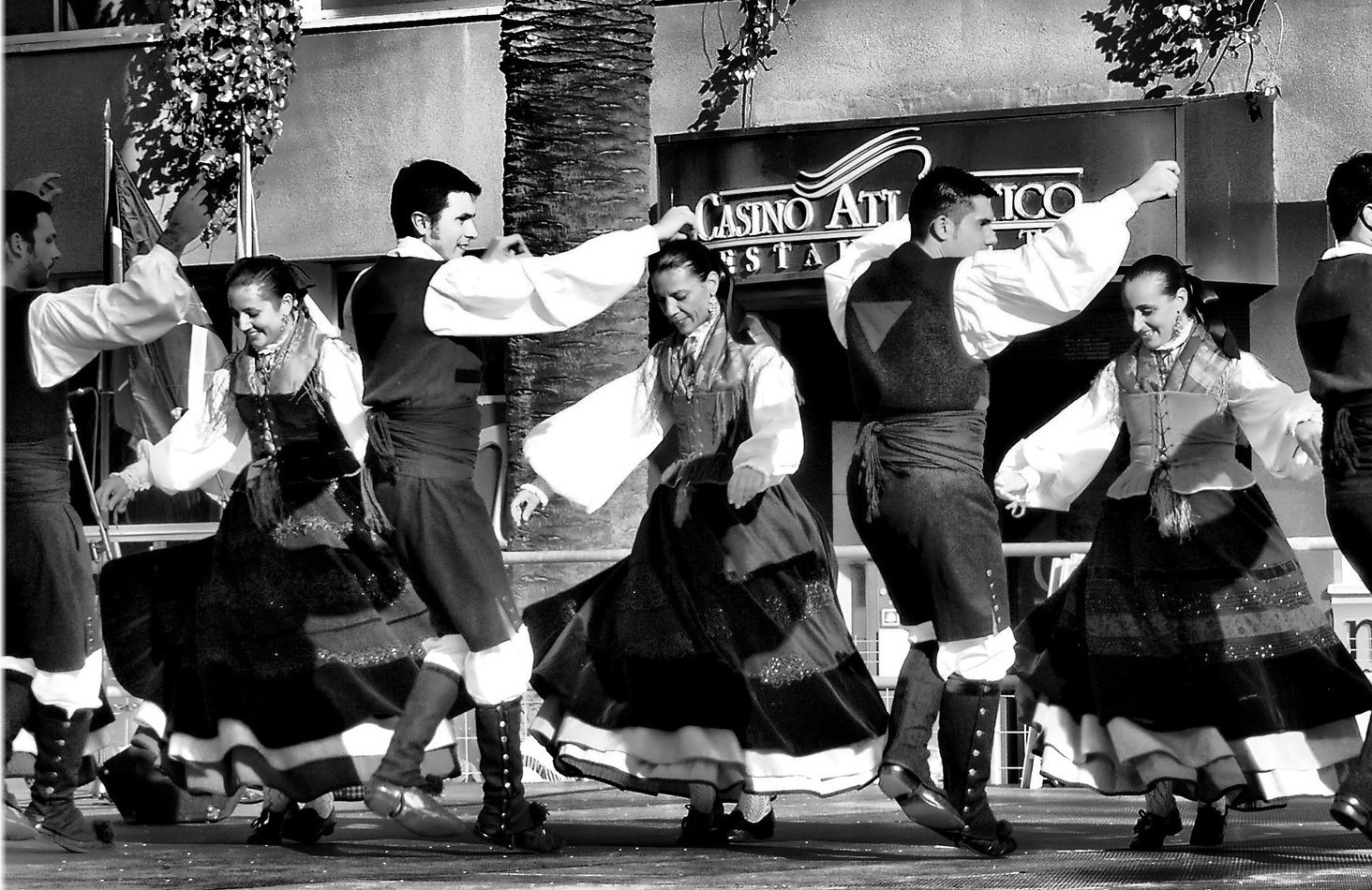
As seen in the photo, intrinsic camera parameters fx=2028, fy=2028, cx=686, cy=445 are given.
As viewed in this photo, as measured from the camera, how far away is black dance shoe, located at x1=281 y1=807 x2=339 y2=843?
6.46 metres

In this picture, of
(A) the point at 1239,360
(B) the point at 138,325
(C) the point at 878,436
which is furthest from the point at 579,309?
(A) the point at 1239,360

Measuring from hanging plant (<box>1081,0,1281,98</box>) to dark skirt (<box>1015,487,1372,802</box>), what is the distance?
257 inches

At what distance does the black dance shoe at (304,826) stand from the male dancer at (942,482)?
192 centimetres

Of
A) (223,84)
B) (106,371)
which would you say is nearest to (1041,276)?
(106,371)

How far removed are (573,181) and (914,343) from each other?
4.29 metres

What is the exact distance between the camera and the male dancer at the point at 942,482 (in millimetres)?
5684

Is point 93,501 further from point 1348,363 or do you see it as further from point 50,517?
point 1348,363

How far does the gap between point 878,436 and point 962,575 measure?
48cm

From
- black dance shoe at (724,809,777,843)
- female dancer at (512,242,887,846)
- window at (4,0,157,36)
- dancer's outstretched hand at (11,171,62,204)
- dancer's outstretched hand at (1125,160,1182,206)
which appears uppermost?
window at (4,0,157,36)

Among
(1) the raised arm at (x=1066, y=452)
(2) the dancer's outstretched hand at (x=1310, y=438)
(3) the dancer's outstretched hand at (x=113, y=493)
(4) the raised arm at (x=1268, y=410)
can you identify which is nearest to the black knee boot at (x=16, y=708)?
(3) the dancer's outstretched hand at (x=113, y=493)

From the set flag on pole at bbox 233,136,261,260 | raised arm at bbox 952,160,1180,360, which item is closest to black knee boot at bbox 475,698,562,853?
raised arm at bbox 952,160,1180,360

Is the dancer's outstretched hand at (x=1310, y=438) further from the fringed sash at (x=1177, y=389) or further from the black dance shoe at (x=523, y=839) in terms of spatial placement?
the black dance shoe at (x=523, y=839)

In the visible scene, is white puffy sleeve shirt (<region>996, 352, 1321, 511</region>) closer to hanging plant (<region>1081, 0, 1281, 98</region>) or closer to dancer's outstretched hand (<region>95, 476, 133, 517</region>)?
dancer's outstretched hand (<region>95, 476, 133, 517</region>)

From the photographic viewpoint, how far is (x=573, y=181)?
32.1ft
